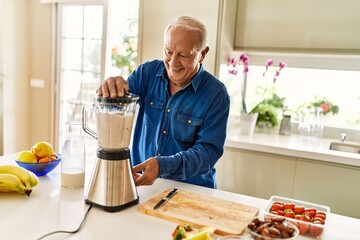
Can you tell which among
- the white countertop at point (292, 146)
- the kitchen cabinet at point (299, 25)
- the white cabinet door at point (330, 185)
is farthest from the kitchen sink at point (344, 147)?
the kitchen cabinet at point (299, 25)

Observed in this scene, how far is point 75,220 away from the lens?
1069 mm

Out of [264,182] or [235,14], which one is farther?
[235,14]

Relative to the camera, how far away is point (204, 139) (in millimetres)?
1474

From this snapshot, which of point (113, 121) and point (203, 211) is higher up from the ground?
point (113, 121)

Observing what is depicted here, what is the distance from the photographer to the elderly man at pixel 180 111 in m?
1.38

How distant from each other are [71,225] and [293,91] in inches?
94.4

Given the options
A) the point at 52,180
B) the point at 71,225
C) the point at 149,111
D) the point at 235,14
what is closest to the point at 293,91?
the point at 235,14

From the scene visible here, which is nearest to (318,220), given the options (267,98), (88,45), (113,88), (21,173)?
(113,88)

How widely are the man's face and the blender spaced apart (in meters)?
0.36

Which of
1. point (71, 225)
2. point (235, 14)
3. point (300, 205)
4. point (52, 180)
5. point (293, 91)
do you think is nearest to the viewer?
point (71, 225)

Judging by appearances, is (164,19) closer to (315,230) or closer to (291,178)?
(291,178)

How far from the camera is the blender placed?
1152mm

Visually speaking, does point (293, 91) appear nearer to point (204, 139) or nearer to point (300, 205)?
point (204, 139)

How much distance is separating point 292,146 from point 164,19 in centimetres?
Result: 129
